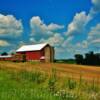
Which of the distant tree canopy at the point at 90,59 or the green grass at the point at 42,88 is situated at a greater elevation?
the distant tree canopy at the point at 90,59

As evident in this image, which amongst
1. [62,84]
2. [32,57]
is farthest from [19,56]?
[62,84]

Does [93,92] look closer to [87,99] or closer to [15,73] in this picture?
[87,99]

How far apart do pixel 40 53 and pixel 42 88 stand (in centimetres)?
4074

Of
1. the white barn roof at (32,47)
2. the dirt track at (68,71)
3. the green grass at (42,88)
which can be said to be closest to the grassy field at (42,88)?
the green grass at (42,88)

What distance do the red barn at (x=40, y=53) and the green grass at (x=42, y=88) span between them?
110 ft

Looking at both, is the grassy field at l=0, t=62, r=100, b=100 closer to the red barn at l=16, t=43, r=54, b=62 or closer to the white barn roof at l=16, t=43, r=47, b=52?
→ the red barn at l=16, t=43, r=54, b=62

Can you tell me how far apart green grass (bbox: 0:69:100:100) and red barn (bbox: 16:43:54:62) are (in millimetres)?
33589

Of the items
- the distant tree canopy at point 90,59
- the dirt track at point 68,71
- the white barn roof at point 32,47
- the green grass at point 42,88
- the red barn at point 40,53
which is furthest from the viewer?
the white barn roof at point 32,47

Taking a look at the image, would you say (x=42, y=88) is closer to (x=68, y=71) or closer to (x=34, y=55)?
(x=68, y=71)

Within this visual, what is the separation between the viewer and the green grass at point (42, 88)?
1617 centimetres

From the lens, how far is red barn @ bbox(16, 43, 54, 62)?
60.6 m

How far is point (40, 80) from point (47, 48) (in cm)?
3882

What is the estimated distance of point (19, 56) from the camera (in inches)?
2156

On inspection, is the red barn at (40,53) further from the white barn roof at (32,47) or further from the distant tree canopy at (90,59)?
the distant tree canopy at (90,59)
